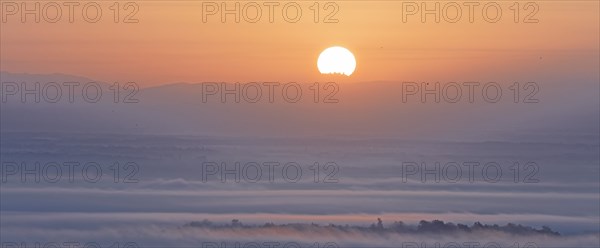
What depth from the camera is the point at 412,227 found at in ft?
29.2

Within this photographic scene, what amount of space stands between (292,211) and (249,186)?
1037mm

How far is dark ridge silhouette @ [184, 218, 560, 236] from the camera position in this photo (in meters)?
8.77

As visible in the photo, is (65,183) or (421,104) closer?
(65,183)

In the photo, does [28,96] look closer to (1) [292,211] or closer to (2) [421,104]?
(1) [292,211]

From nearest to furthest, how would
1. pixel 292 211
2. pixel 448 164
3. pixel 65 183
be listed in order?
pixel 292 211, pixel 65 183, pixel 448 164

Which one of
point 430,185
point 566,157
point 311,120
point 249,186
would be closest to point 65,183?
point 249,186

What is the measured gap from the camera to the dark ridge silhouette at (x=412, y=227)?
28.8ft

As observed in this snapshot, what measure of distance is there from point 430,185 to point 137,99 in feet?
9.26

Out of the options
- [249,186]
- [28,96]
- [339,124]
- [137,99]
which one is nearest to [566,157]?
[339,124]

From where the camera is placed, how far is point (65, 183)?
33.6ft

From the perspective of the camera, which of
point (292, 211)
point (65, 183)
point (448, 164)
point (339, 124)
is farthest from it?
point (339, 124)

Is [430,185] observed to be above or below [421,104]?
below

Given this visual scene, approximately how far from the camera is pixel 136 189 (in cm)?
1023

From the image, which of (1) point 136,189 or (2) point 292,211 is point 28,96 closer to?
(1) point 136,189
